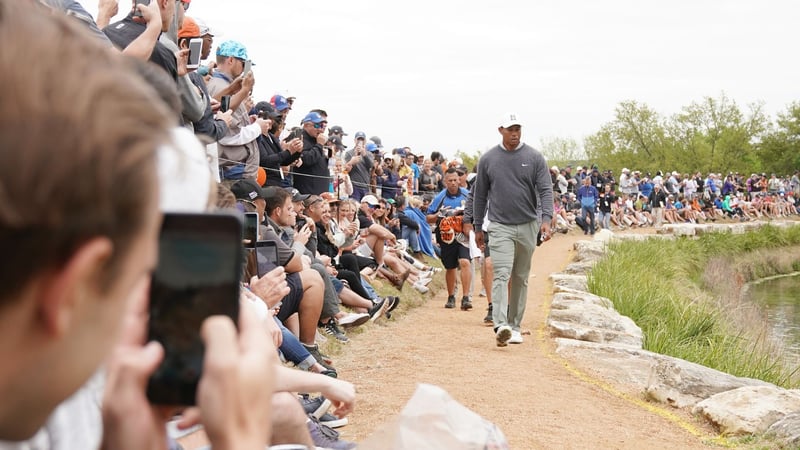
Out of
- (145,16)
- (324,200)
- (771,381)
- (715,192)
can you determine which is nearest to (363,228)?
(324,200)

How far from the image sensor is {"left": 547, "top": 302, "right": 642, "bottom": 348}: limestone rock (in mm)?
9508

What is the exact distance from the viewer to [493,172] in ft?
30.8

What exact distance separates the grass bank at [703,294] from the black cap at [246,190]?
5.03m

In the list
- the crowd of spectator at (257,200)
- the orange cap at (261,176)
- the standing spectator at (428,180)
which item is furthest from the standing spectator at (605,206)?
the orange cap at (261,176)

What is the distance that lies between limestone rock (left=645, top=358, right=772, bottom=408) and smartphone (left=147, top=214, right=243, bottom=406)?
20.9 feet

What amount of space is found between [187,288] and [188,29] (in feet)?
17.4

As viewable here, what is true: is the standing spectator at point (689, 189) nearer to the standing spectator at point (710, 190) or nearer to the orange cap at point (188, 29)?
the standing spectator at point (710, 190)

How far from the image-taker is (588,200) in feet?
93.8

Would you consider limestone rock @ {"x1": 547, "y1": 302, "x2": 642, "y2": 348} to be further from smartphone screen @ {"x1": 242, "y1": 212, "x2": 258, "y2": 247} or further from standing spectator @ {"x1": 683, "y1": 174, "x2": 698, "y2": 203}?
standing spectator @ {"x1": 683, "y1": 174, "x2": 698, "y2": 203}

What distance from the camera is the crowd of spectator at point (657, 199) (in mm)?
29469

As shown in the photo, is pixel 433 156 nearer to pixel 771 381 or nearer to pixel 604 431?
pixel 771 381

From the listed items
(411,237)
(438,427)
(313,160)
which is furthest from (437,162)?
(438,427)

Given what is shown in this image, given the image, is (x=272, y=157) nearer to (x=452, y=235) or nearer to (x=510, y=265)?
(x=510, y=265)

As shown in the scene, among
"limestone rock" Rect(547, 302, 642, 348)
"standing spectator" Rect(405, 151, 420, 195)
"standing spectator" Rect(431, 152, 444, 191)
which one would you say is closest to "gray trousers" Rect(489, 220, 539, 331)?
"limestone rock" Rect(547, 302, 642, 348)
